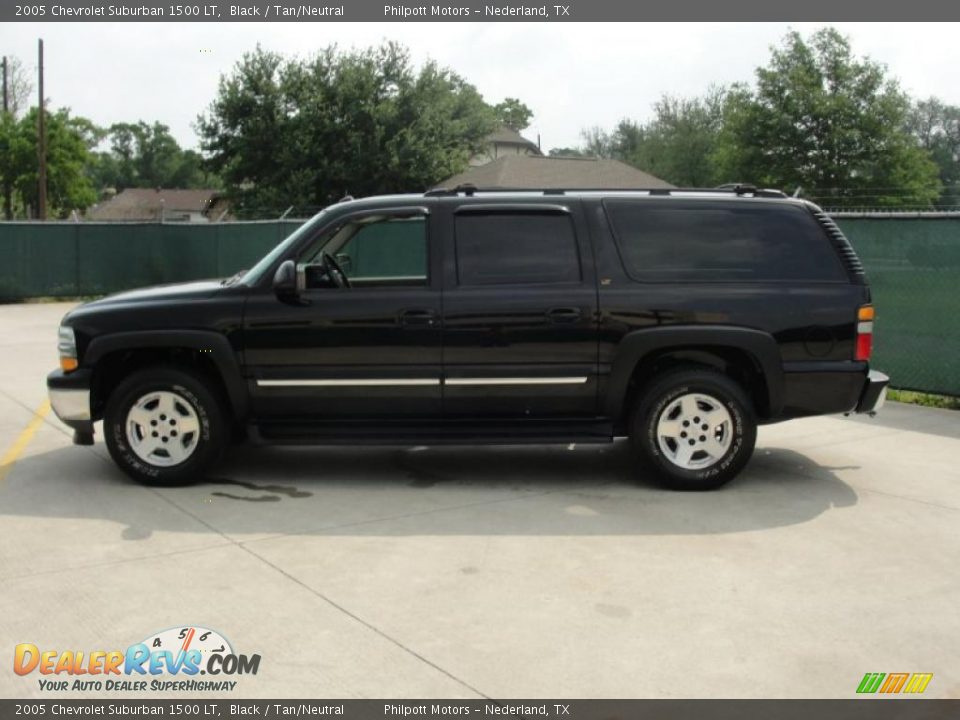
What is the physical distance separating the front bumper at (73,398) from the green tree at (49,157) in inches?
2059

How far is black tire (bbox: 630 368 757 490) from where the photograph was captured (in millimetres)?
6605

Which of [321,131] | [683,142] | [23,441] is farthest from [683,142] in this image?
[23,441]

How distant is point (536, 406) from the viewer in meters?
6.73

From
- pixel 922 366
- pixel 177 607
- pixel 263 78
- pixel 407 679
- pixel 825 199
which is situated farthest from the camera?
pixel 825 199

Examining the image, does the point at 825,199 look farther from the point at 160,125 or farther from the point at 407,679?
the point at 160,125

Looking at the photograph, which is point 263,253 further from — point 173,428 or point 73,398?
point 173,428

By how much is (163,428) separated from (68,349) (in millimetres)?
825

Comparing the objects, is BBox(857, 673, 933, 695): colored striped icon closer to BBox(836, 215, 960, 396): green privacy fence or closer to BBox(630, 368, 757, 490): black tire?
BBox(630, 368, 757, 490): black tire

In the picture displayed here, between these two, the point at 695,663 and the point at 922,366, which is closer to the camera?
the point at 695,663

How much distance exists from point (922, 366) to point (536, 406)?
5188 mm

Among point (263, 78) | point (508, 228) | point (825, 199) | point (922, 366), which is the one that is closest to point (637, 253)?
point (508, 228)

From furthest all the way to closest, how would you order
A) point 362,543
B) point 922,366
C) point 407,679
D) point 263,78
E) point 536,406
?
point 263,78, point 922,366, point 536,406, point 362,543, point 407,679

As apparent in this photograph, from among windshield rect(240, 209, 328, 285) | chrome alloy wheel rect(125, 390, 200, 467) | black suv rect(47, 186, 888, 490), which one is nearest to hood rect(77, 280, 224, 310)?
black suv rect(47, 186, 888, 490)

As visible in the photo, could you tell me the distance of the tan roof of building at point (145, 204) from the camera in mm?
94062
